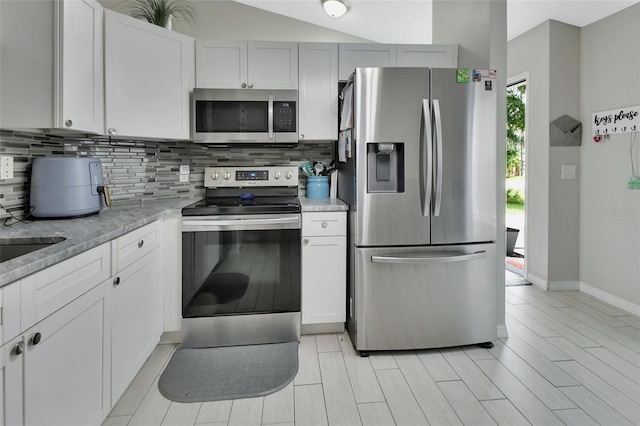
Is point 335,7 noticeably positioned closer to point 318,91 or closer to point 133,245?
point 318,91

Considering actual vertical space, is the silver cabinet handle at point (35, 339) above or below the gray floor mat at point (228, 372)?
above

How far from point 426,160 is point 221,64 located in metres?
1.64

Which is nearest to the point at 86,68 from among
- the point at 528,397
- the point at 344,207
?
the point at 344,207

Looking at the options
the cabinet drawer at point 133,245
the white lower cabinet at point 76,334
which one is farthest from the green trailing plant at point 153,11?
the white lower cabinet at point 76,334

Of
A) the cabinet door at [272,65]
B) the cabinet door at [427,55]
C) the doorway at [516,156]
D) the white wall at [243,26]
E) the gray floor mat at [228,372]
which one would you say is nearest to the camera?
the gray floor mat at [228,372]

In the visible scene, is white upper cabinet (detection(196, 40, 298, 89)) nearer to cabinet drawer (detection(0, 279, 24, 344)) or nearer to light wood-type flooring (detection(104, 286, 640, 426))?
light wood-type flooring (detection(104, 286, 640, 426))

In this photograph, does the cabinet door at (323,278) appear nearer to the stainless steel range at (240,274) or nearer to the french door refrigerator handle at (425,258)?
the stainless steel range at (240,274)

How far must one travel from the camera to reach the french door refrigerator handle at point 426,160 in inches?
87.0

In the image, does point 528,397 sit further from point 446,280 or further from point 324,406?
point 324,406

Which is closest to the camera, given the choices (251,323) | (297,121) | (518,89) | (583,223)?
(251,323)

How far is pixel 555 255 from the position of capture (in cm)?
346

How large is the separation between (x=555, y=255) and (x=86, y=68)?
13.1 feet

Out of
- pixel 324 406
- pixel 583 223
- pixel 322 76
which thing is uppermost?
pixel 322 76

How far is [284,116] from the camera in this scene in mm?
2619
